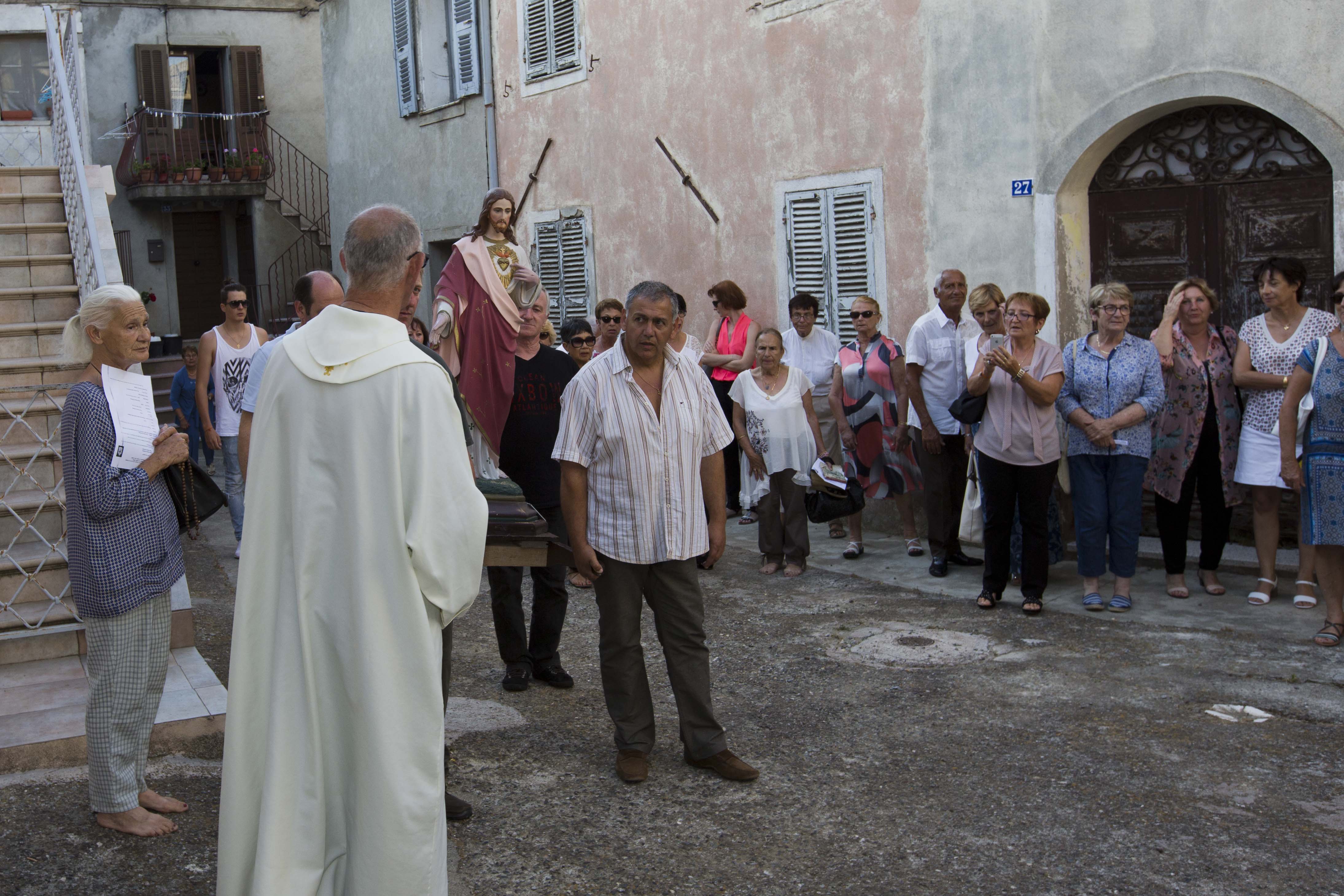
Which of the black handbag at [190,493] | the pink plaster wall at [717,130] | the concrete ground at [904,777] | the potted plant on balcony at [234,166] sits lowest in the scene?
the concrete ground at [904,777]

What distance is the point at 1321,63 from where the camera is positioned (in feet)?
23.6

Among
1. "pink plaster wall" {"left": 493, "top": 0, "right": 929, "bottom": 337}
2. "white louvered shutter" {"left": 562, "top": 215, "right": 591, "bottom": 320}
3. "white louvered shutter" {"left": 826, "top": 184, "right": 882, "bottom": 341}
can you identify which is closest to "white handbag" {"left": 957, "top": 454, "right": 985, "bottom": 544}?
"pink plaster wall" {"left": 493, "top": 0, "right": 929, "bottom": 337}

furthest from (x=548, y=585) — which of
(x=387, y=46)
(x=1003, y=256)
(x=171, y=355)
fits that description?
(x=171, y=355)

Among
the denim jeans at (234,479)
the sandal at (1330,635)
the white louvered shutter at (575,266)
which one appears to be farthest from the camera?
the white louvered shutter at (575,266)

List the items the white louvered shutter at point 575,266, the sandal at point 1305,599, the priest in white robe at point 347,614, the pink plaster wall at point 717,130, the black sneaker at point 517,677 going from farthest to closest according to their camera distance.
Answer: the white louvered shutter at point 575,266
the pink plaster wall at point 717,130
the sandal at point 1305,599
the black sneaker at point 517,677
the priest in white robe at point 347,614

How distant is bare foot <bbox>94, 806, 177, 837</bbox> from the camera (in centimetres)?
432

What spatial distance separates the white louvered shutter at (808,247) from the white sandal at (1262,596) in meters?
4.22

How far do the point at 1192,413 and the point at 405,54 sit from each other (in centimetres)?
1144

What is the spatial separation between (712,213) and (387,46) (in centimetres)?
707

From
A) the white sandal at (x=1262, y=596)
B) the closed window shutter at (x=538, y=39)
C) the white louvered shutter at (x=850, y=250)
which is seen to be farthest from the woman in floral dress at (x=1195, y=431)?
the closed window shutter at (x=538, y=39)

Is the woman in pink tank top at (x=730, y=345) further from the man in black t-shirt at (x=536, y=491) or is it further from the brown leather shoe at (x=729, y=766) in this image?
the brown leather shoe at (x=729, y=766)

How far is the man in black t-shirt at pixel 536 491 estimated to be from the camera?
5941 mm

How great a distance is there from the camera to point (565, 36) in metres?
13.1

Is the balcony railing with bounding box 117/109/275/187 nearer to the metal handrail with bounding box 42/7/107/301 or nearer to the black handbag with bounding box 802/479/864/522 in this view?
the metal handrail with bounding box 42/7/107/301
